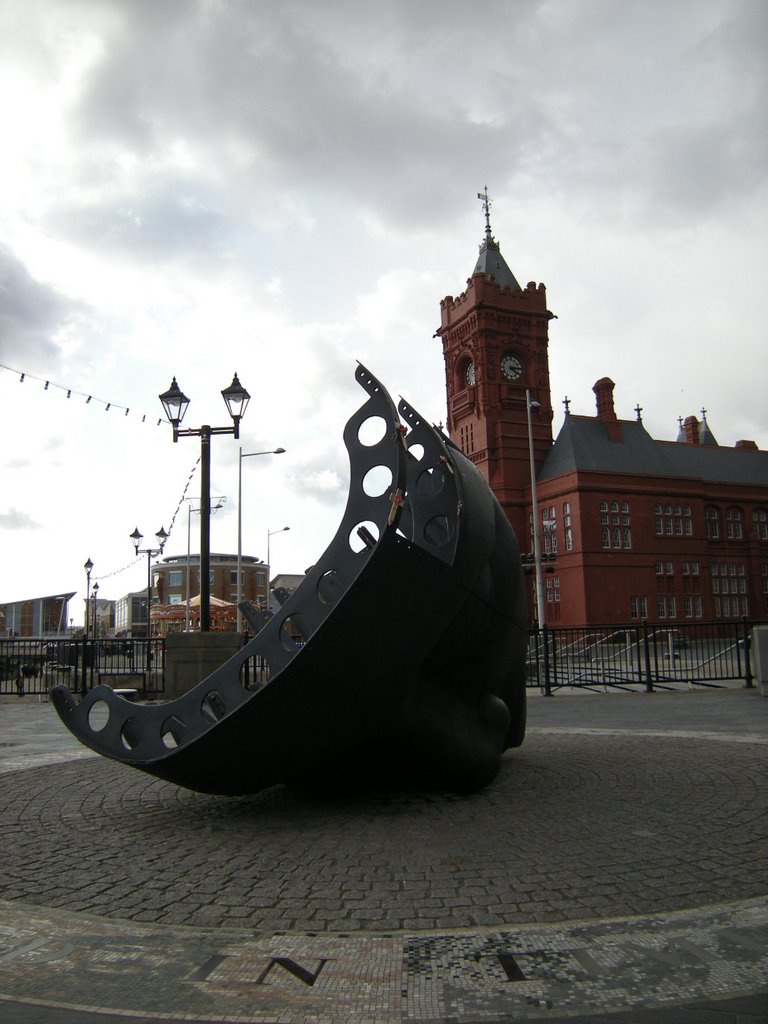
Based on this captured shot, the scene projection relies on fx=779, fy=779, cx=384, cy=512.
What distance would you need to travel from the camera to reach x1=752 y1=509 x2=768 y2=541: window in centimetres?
6194

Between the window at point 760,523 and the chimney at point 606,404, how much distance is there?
1308 cm

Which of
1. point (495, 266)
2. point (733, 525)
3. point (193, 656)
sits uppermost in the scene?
point (495, 266)

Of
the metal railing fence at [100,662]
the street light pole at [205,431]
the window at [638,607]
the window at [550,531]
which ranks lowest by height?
the metal railing fence at [100,662]

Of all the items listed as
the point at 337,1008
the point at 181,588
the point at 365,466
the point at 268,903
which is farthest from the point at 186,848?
the point at 181,588

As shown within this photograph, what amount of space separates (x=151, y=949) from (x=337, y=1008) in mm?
1073

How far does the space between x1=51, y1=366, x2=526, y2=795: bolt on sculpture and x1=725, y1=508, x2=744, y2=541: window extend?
59.6m

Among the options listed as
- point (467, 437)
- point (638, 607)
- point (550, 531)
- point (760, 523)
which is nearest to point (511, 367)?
point (467, 437)

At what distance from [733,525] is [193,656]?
5724 cm

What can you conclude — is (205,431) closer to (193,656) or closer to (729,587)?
(193,656)

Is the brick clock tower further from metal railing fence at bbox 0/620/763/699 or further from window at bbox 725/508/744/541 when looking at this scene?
metal railing fence at bbox 0/620/763/699

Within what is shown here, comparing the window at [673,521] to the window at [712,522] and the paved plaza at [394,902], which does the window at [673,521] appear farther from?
the paved plaza at [394,902]

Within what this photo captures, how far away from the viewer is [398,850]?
505cm

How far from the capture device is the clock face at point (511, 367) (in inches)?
2415

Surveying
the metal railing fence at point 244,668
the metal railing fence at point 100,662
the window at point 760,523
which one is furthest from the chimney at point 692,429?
the metal railing fence at point 100,662
